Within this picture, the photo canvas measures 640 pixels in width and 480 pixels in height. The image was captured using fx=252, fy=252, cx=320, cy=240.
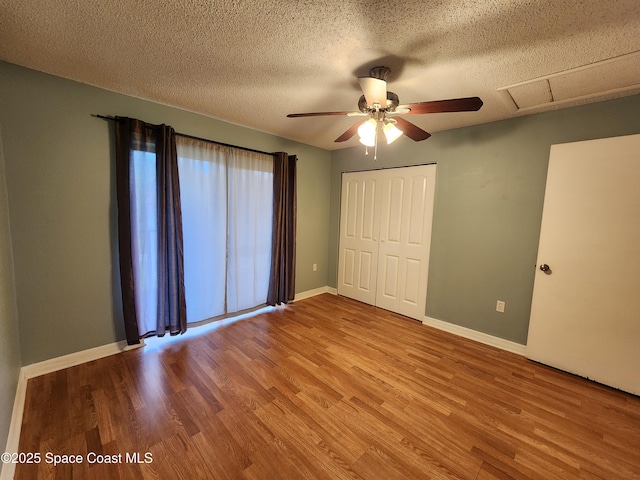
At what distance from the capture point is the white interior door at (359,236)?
142 inches

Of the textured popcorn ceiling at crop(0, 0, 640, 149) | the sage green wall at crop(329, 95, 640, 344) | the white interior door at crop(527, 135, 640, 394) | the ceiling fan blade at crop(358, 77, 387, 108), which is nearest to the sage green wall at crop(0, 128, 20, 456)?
the textured popcorn ceiling at crop(0, 0, 640, 149)

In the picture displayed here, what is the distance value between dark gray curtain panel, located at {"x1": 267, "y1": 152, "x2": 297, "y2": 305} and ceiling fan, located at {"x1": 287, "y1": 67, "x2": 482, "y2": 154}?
137 cm

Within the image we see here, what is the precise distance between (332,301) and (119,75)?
336 centimetres

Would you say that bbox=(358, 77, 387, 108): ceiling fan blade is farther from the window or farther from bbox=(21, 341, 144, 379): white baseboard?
bbox=(21, 341, 144, 379): white baseboard

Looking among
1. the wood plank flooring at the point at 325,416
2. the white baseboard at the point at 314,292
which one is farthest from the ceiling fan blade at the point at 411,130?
the white baseboard at the point at 314,292

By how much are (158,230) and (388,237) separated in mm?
2686

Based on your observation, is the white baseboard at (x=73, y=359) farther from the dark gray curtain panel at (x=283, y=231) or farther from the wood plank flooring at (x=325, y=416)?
the dark gray curtain panel at (x=283, y=231)

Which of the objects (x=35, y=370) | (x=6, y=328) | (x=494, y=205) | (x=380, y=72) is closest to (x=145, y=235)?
(x=6, y=328)

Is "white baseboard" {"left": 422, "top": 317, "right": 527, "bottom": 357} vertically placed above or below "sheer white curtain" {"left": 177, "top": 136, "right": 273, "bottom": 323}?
below

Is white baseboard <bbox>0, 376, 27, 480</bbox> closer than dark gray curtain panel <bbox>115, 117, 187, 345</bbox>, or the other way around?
white baseboard <bbox>0, 376, 27, 480</bbox>

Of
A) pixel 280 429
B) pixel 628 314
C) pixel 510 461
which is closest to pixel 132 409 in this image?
pixel 280 429

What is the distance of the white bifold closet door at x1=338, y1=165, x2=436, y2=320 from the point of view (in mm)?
3139

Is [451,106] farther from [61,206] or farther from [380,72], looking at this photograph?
[61,206]

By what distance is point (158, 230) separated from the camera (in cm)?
235
